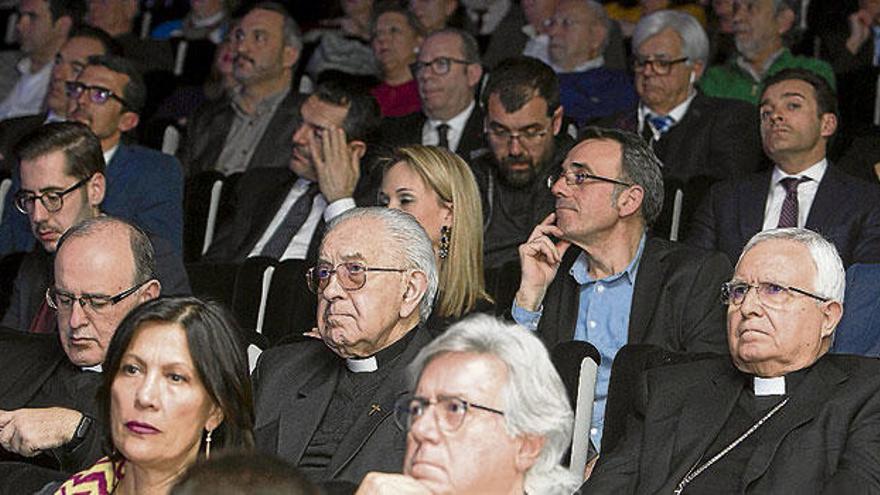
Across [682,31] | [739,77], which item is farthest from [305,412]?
[739,77]

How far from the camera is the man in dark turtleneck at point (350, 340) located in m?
4.07

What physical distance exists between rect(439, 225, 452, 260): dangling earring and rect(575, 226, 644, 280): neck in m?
0.42

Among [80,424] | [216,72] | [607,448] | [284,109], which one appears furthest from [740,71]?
[80,424]

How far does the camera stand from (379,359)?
4.18 meters

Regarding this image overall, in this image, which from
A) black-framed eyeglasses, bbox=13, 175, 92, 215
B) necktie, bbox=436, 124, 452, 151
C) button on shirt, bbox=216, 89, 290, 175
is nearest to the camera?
black-framed eyeglasses, bbox=13, 175, 92, 215

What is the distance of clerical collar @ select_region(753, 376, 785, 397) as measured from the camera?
13.2 ft

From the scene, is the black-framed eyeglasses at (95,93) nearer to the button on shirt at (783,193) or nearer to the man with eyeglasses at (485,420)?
the button on shirt at (783,193)

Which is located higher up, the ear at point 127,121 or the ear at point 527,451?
the ear at point 127,121

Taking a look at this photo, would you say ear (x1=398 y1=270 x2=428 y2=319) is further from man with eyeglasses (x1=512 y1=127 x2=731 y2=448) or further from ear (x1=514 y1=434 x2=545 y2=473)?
ear (x1=514 y1=434 x2=545 y2=473)

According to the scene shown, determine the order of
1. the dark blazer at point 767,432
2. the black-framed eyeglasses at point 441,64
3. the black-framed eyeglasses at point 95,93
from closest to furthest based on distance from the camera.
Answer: the dark blazer at point 767,432 < the black-framed eyeglasses at point 95,93 < the black-framed eyeglasses at point 441,64

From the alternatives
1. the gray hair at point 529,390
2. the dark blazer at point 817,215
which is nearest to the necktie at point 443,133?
the dark blazer at point 817,215

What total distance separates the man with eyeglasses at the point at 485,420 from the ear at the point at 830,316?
1.06m

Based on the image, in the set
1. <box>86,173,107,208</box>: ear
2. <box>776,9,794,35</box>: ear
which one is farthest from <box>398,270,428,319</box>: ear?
<box>776,9,794,35</box>: ear

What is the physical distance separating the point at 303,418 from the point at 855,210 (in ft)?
7.57
